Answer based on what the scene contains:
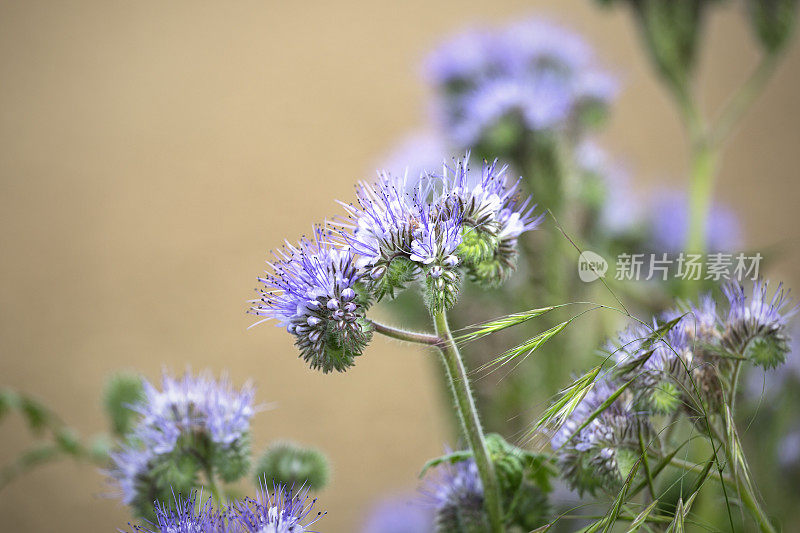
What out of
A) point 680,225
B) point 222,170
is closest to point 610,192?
point 680,225

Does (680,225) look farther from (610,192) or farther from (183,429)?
(183,429)

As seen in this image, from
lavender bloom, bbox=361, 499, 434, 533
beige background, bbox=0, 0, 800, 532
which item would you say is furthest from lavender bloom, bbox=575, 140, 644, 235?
beige background, bbox=0, 0, 800, 532

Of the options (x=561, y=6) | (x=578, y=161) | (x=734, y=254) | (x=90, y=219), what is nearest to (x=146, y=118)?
(x=90, y=219)

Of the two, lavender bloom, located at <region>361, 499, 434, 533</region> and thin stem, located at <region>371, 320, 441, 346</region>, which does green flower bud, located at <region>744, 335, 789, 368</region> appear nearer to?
thin stem, located at <region>371, 320, 441, 346</region>

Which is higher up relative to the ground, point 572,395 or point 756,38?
point 756,38

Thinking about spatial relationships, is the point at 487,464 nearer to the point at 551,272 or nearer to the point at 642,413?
the point at 642,413

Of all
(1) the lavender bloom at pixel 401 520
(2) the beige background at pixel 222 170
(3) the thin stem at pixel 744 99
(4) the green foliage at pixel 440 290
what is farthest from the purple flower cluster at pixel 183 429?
(2) the beige background at pixel 222 170
